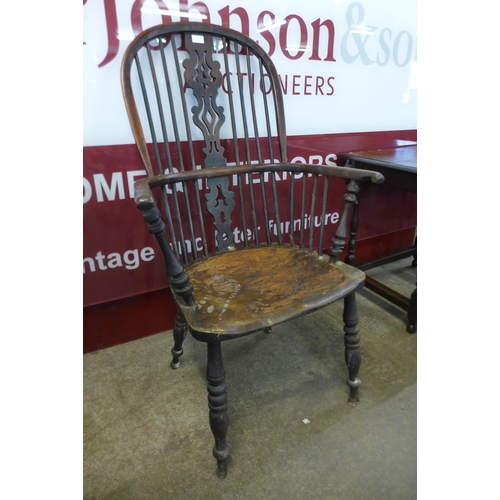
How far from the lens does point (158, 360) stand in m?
1.35

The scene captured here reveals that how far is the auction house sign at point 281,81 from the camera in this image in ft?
3.47

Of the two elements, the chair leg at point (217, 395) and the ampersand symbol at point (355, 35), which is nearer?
the chair leg at point (217, 395)

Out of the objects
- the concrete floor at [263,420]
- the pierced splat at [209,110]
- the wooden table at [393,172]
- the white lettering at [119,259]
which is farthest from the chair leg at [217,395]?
the wooden table at [393,172]

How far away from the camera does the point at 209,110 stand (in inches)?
44.8

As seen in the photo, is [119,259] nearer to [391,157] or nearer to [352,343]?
[352,343]

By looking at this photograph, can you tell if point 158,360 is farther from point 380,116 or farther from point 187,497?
point 380,116

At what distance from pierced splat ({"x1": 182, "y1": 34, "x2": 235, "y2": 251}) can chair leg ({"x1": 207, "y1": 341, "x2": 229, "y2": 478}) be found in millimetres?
462

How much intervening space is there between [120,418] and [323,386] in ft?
2.32

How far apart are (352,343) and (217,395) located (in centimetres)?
48

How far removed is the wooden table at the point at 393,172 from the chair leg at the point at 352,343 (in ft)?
1.65

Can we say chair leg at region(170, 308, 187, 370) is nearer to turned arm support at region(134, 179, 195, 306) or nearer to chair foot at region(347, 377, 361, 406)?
turned arm support at region(134, 179, 195, 306)

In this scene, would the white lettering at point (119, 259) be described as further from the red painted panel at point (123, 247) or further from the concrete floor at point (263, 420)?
the concrete floor at point (263, 420)

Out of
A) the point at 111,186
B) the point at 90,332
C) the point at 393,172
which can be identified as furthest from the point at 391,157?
the point at 90,332

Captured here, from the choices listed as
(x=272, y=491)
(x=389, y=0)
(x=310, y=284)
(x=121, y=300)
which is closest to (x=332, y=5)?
(x=389, y=0)
